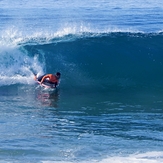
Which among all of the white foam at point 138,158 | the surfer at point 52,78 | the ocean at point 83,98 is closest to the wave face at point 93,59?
the ocean at point 83,98

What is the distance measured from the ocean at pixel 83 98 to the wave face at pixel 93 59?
0.12 ft

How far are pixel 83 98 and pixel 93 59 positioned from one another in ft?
14.8

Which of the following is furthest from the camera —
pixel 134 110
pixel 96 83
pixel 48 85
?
pixel 96 83

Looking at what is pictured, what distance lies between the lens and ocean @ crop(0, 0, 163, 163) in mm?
12156

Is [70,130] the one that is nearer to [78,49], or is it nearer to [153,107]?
[153,107]

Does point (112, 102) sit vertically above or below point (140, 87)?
below

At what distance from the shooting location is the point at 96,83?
19.9 meters

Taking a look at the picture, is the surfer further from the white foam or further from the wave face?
the white foam

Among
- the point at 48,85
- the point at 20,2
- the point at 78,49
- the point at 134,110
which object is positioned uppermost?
the point at 20,2

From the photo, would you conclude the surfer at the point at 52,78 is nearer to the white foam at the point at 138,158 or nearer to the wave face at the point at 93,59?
the wave face at the point at 93,59

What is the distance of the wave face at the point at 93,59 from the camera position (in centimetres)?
2027

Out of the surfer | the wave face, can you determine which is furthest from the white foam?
the wave face

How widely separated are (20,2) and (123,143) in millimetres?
38334

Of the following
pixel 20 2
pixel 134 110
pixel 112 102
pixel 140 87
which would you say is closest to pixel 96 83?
pixel 140 87
